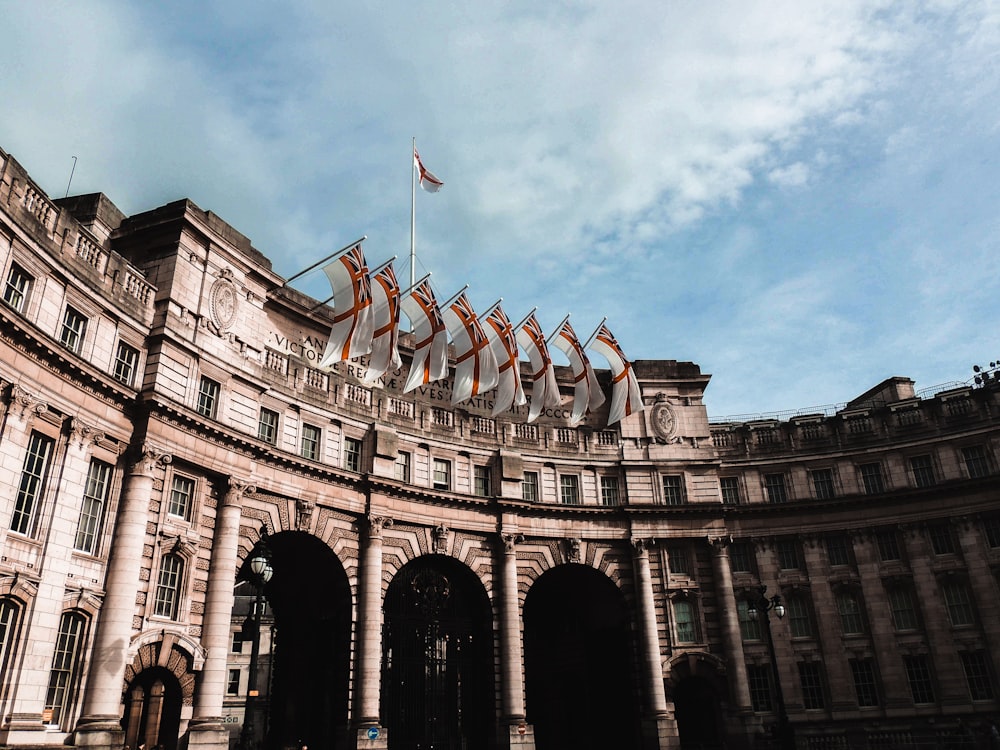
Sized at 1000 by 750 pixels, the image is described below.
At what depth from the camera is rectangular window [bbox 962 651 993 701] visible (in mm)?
40656

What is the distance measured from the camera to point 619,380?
44.8 metres

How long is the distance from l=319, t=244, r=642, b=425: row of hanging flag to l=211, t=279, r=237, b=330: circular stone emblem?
13.7 feet

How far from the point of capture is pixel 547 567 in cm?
4222

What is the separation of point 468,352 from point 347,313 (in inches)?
298

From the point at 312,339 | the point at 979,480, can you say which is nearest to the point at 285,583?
the point at 312,339

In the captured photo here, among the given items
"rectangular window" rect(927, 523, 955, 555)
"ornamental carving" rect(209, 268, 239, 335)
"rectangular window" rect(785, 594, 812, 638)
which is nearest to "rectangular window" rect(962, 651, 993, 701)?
"rectangular window" rect(927, 523, 955, 555)

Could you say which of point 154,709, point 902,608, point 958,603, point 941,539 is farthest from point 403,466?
point 958,603

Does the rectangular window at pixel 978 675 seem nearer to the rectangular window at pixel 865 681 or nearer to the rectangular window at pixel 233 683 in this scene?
the rectangular window at pixel 865 681

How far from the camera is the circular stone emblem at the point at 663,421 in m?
46.9

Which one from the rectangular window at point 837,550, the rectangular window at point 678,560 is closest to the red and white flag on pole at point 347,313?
the rectangular window at point 678,560

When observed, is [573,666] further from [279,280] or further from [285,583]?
[279,280]

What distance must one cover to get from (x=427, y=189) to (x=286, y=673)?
27.0 metres

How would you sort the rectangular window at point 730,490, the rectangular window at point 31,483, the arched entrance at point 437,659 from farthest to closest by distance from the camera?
the rectangular window at point 730,490
the arched entrance at point 437,659
the rectangular window at point 31,483

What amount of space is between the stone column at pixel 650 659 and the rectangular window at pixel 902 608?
13407mm
